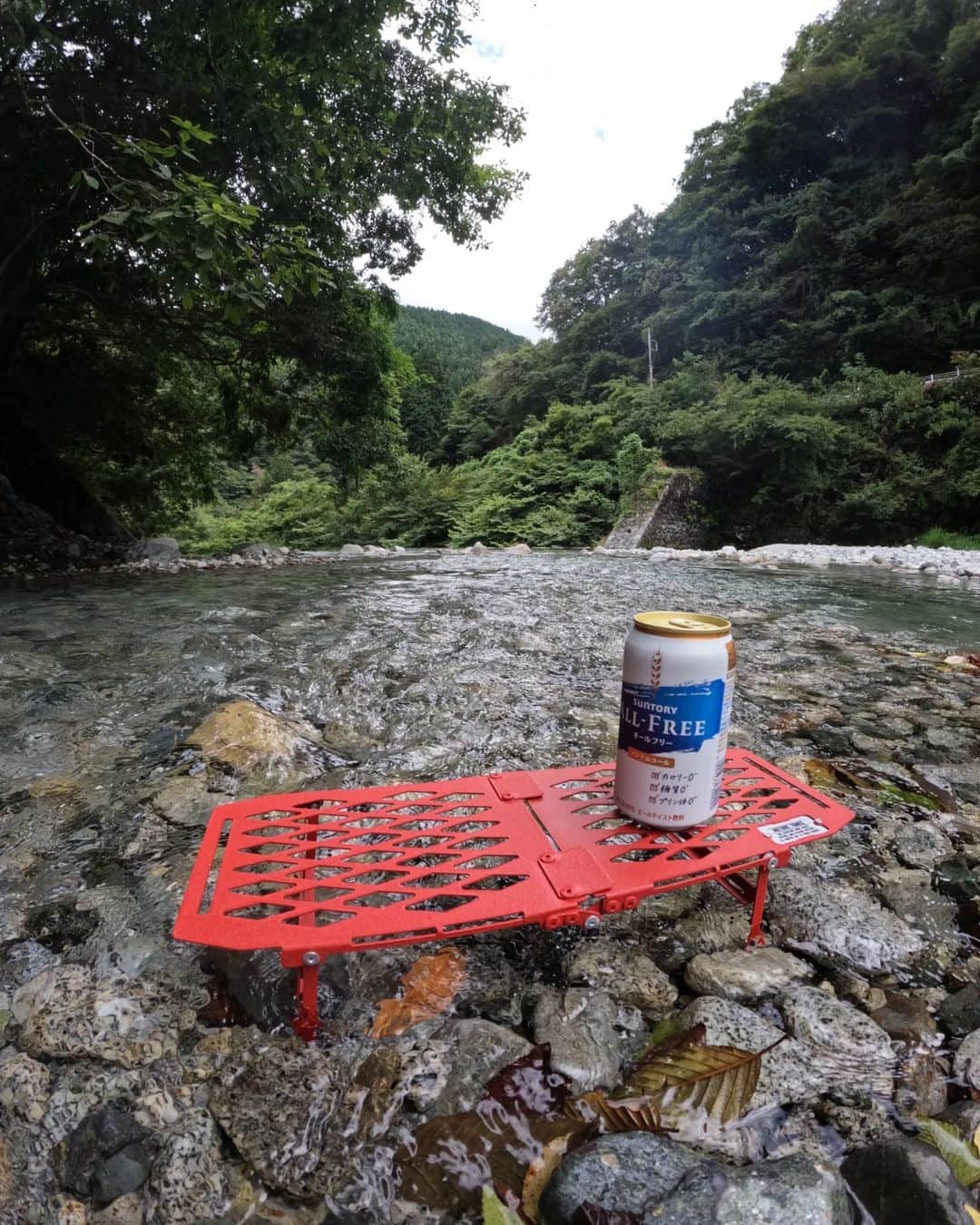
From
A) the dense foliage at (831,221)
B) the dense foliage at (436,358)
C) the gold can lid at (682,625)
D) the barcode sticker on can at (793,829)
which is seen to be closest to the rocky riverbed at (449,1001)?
the barcode sticker on can at (793,829)

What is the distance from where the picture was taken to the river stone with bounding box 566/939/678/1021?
155 cm

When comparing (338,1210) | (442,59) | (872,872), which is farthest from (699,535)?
(338,1210)

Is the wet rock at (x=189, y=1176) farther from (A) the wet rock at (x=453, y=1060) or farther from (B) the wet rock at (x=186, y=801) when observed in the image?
(B) the wet rock at (x=186, y=801)

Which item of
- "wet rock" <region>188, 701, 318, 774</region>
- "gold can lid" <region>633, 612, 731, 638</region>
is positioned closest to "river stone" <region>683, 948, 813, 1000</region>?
"gold can lid" <region>633, 612, 731, 638</region>

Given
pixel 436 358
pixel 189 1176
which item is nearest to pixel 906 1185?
pixel 189 1176

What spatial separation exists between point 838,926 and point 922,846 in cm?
65

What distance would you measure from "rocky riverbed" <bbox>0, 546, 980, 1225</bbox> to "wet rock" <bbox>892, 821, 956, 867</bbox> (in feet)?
0.04

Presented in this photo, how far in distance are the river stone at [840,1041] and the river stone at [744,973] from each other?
0.04 meters

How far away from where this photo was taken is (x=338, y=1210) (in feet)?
3.67

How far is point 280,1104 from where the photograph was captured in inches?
50.4

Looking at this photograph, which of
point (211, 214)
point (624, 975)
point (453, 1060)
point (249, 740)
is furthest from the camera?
point (211, 214)

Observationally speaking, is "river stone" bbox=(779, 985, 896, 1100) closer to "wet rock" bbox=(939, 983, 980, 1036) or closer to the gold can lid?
"wet rock" bbox=(939, 983, 980, 1036)

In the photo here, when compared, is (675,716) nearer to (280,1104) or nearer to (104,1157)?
(280,1104)

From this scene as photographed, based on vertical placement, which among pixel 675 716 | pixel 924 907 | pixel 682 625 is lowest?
pixel 924 907
